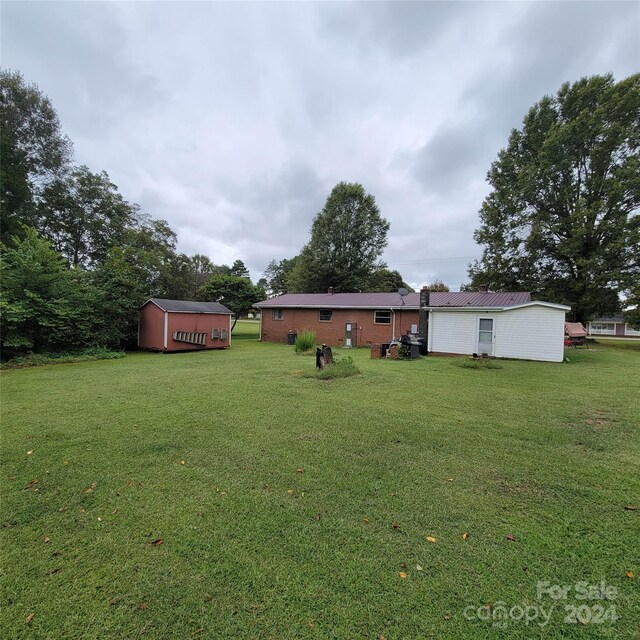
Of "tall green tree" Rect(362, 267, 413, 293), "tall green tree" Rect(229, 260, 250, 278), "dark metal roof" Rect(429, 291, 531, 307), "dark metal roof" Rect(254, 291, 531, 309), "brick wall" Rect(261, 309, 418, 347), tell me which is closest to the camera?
"dark metal roof" Rect(429, 291, 531, 307)

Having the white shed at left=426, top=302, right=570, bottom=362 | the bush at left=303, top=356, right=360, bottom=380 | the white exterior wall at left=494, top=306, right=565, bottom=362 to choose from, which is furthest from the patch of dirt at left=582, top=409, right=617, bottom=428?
the white exterior wall at left=494, top=306, right=565, bottom=362

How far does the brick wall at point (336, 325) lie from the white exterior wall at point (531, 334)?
4576mm

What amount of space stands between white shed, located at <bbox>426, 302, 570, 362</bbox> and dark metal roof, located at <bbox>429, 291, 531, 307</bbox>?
0.73m

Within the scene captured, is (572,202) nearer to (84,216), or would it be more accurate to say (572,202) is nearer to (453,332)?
(453,332)

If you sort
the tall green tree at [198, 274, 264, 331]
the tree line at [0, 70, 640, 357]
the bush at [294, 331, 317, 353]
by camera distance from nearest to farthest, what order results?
the bush at [294, 331, 317, 353] < the tree line at [0, 70, 640, 357] < the tall green tree at [198, 274, 264, 331]

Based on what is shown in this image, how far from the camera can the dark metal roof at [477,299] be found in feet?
47.5


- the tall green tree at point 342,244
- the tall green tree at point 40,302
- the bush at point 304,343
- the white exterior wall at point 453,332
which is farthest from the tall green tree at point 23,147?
the white exterior wall at point 453,332

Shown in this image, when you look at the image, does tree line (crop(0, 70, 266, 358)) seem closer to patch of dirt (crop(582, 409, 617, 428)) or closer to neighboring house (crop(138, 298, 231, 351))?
neighboring house (crop(138, 298, 231, 351))

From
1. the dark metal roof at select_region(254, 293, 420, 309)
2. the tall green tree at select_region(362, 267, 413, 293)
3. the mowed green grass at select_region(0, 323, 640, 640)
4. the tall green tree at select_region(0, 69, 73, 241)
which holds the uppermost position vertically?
the tall green tree at select_region(0, 69, 73, 241)

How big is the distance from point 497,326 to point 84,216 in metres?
27.3

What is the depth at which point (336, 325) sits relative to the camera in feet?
63.6

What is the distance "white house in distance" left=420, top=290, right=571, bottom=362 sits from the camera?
12547 millimetres

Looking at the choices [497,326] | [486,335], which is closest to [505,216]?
[497,326]

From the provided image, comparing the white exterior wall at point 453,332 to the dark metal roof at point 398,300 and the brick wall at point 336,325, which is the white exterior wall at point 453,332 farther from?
the brick wall at point 336,325
